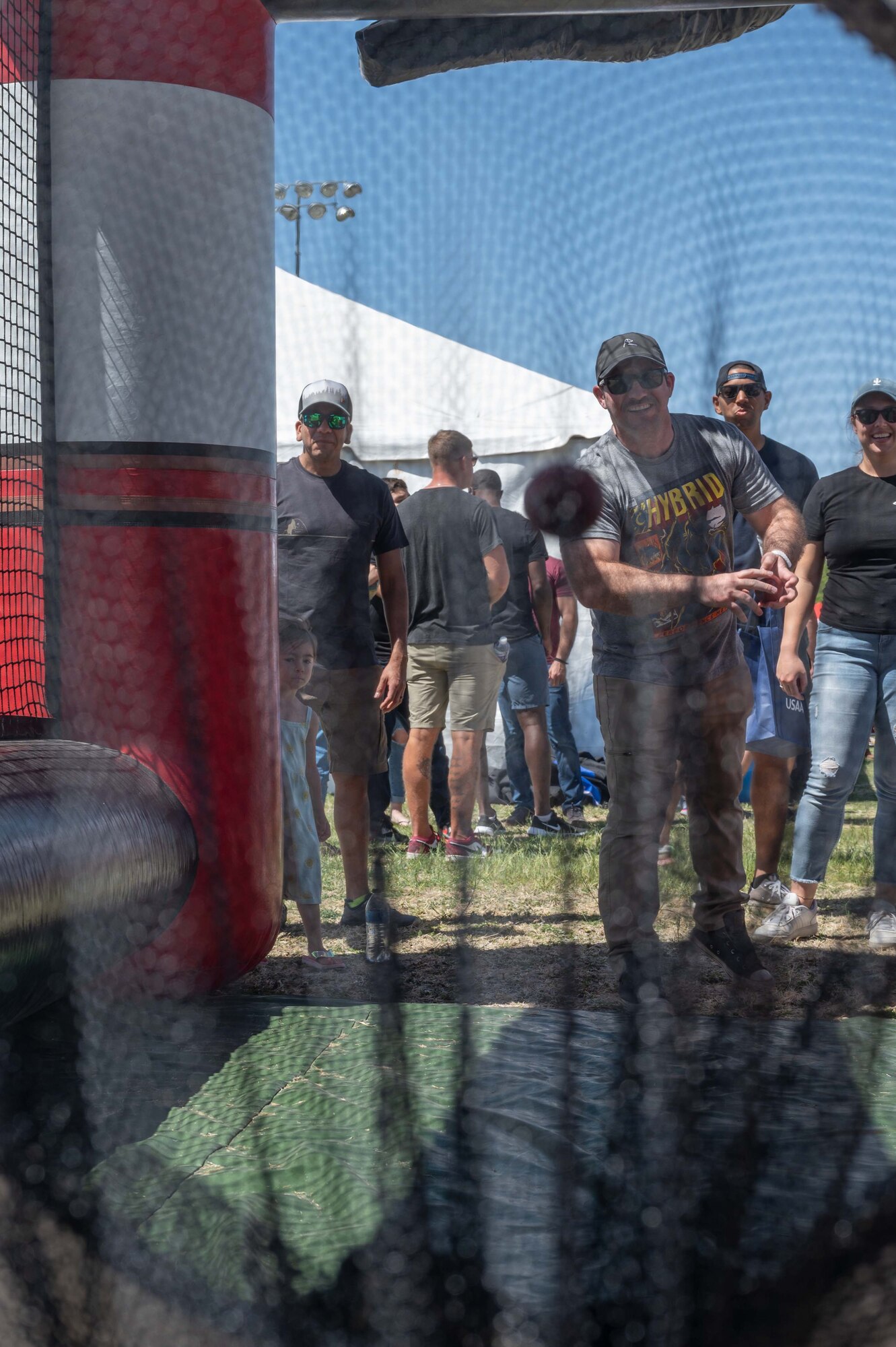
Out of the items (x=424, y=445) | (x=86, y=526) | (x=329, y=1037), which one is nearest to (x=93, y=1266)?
(x=424, y=445)

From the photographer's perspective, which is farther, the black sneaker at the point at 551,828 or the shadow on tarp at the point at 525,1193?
the black sneaker at the point at 551,828

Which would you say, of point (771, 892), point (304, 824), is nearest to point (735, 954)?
point (771, 892)

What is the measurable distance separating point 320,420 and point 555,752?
9.61 feet

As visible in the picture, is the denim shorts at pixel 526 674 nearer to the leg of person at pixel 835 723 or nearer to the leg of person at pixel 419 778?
the leg of person at pixel 419 778

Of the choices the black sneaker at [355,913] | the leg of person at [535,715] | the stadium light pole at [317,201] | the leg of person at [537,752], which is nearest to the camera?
the stadium light pole at [317,201]

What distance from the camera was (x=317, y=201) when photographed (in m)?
0.90

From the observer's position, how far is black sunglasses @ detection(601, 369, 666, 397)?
3.14 feet

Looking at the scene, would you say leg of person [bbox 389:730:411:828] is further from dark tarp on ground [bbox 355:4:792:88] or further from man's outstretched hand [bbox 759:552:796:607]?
dark tarp on ground [bbox 355:4:792:88]

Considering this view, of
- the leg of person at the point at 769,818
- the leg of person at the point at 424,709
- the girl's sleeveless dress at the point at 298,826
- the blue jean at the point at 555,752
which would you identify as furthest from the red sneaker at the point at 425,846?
the girl's sleeveless dress at the point at 298,826

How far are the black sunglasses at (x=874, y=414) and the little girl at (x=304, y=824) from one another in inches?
46.4

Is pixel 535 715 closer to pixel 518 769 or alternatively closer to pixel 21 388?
pixel 518 769

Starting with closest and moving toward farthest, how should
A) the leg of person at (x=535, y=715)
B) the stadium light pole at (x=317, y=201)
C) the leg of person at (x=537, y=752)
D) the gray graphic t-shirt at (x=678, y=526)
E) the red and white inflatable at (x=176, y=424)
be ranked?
the stadium light pole at (x=317, y=201)
the gray graphic t-shirt at (x=678, y=526)
the leg of person at (x=535, y=715)
the red and white inflatable at (x=176, y=424)
the leg of person at (x=537, y=752)

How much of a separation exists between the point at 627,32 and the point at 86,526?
1031 mm

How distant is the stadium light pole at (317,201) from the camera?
0.88 meters
